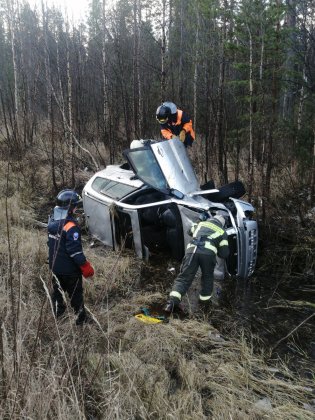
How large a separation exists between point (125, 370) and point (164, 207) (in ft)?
11.5

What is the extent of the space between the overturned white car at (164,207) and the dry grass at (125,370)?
1310 millimetres

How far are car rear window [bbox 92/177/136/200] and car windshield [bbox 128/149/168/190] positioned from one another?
504 millimetres

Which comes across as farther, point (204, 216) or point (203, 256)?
point (204, 216)

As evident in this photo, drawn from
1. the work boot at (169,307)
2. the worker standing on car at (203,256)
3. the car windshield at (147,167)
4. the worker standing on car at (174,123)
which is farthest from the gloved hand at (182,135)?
the work boot at (169,307)

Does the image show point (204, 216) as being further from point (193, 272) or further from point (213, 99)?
point (213, 99)

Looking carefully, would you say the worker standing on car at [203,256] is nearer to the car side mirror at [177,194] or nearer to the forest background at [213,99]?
the car side mirror at [177,194]

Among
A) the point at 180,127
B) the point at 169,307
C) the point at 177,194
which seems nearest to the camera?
the point at 169,307

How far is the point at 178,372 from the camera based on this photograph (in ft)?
11.6

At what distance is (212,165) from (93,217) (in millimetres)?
3923

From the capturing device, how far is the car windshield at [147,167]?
19.7 feet

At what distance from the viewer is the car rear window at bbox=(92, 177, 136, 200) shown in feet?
21.5

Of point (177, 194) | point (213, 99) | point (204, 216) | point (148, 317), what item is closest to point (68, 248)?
point (148, 317)

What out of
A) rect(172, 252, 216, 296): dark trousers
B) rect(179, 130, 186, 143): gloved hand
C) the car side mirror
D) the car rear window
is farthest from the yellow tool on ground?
rect(179, 130, 186, 143): gloved hand

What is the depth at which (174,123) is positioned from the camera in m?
7.32
